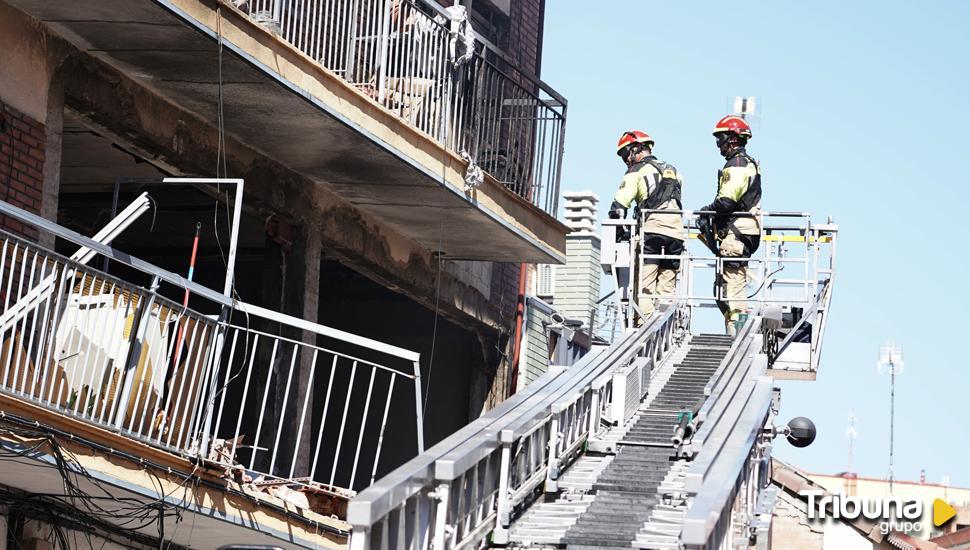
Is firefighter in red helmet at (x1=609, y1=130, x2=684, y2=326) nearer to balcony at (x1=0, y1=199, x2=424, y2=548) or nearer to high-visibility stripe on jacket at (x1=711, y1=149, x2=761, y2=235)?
high-visibility stripe on jacket at (x1=711, y1=149, x2=761, y2=235)

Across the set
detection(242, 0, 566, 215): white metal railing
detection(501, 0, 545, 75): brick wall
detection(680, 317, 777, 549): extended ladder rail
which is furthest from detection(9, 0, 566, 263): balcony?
detection(680, 317, 777, 549): extended ladder rail

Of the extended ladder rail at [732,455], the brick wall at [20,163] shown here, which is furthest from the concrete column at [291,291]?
the extended ladder rail at [732,455]

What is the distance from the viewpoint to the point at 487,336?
18.0 m

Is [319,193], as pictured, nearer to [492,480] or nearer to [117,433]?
[117,433]

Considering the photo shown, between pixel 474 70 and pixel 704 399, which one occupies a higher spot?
pixel 474 70

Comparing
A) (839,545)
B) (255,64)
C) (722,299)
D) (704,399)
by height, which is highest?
(255,64)

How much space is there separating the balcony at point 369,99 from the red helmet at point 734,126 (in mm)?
1551

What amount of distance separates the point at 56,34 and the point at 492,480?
14.7 feet

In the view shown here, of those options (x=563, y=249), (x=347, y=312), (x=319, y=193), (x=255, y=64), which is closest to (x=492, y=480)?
(x=255, y=64)

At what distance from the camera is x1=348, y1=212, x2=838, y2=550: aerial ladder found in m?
7.86

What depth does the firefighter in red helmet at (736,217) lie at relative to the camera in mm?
14930

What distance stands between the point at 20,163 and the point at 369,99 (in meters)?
2.98

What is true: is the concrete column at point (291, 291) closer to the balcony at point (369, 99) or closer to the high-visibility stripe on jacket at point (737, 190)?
the balcony at point (369, 99)

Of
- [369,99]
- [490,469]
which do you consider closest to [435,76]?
[369,99]
